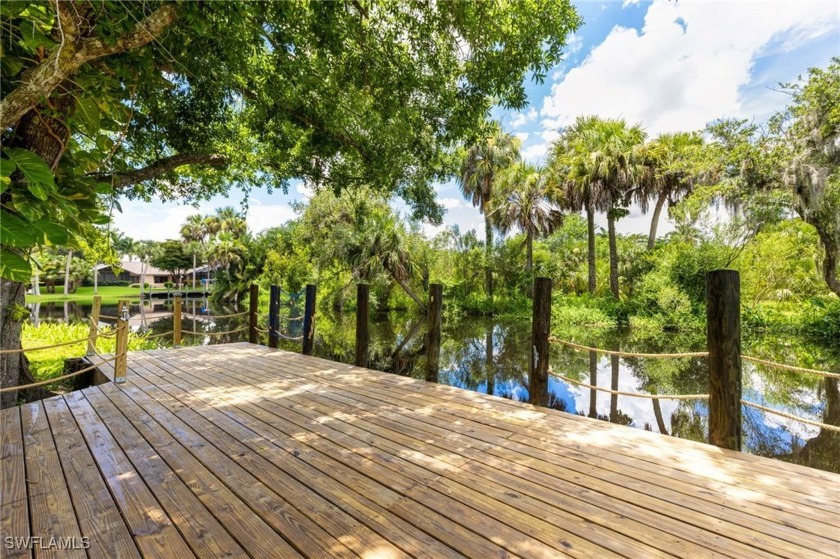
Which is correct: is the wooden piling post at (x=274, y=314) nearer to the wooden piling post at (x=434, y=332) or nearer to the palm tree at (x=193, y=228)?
A: the wooden piling post at (x=434, y=332)

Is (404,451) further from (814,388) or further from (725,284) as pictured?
(814,388)

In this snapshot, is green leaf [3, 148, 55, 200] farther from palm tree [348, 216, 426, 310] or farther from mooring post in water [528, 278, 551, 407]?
palm tree [348, 216, 426, 310]

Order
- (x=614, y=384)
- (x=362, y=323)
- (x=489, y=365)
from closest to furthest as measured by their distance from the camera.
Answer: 1. (x=362, y=323)
2. (x=614, y=384)
3. (x=489, y=365)

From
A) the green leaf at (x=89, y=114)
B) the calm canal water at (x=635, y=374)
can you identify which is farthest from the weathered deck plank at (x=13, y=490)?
the calm canal water at (x=635, y=374)

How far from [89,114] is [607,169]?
19648 mm

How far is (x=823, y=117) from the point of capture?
422 inches

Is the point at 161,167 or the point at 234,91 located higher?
the point at 234,91

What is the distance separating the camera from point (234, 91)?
4.93m

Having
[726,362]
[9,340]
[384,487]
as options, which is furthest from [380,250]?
[384,487]

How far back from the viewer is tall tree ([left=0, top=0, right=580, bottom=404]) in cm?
166

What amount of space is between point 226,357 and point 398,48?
18.0ft

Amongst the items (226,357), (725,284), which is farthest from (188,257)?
(725,284)

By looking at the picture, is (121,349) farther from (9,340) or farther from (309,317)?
(309,317)

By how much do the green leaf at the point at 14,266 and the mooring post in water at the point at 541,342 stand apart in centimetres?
380
